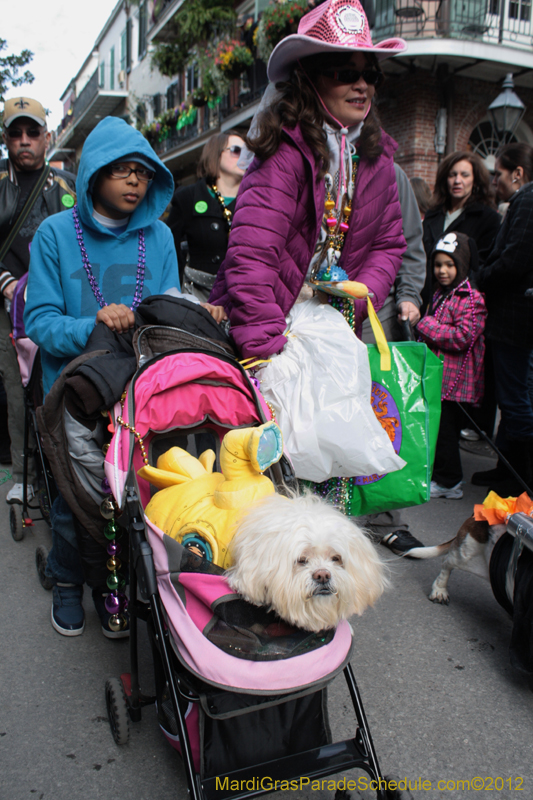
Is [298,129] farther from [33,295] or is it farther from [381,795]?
[381,795]

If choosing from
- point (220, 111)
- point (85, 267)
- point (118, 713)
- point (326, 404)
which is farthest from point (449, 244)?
point (220, 111)

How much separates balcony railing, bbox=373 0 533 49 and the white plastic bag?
36.5 feet

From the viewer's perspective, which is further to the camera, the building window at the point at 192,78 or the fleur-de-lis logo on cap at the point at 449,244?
the building window at the point at 192,78

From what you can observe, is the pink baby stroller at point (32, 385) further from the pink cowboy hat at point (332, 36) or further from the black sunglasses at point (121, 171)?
the pink cowboy hat at point (332, 36)

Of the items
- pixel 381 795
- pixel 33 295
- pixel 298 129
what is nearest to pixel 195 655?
pixel 381 795

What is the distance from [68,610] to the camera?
8.75 ft

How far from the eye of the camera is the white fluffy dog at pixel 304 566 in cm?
141

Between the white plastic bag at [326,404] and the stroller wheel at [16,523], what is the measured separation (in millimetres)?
2107

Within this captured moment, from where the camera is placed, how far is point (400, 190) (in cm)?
318

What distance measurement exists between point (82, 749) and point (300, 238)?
2.14 m

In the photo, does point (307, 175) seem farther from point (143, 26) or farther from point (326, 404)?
point (143, 26)

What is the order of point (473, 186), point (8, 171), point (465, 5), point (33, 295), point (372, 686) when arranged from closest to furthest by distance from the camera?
point (372, 686) → point (33, 295) → point (8, 171) → point (473, 186) → point (465, 5)

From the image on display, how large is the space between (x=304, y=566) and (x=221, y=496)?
351 mm

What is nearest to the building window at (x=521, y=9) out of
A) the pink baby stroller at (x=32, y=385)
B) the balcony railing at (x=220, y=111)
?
Result: the balcony railing at (x=220, y=111)
